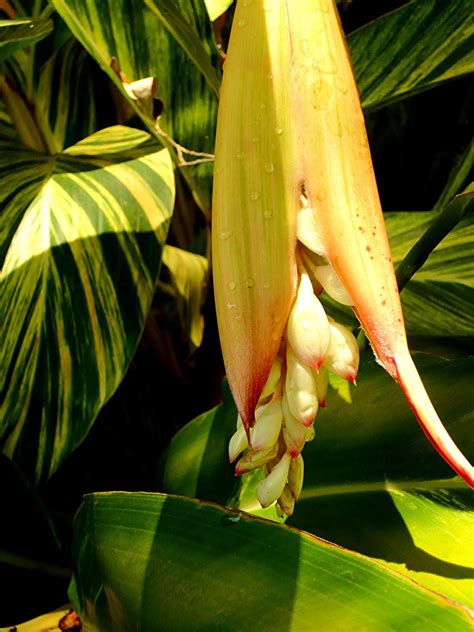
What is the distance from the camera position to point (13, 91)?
3.02ft

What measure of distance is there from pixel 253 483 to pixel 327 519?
7 cm

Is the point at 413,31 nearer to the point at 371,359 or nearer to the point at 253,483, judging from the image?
the point at 371,359

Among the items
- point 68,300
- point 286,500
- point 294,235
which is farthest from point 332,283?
point 68,300

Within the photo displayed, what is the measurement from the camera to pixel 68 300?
0.66m

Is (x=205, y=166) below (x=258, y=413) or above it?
above

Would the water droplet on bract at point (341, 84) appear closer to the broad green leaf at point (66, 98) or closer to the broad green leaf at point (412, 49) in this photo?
the broad green leaf at point (412, 49)

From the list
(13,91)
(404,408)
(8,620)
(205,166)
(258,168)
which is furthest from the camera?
(13,91)

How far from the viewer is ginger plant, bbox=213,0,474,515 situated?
37 cm

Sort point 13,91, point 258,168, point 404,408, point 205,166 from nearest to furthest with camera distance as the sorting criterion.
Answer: point 258,168, point 404,408, point 205,166, point 13,91

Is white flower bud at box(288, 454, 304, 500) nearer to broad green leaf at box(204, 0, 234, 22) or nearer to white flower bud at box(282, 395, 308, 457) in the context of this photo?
white flower bud at box(282, 395, 308, 457)

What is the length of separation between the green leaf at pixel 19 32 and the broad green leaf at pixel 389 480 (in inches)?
16.0

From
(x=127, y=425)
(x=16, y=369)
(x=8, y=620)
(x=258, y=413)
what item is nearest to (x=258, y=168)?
(x=258, y=413)

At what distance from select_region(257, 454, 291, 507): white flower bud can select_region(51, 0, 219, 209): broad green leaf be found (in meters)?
0.42

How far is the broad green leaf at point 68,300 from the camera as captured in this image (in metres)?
0.65
